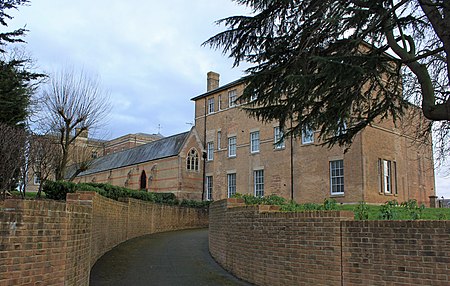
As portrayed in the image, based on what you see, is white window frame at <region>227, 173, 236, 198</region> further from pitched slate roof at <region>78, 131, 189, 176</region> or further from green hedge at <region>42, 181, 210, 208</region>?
pitched slate roof at <region>78, 131, 189, 176</region>

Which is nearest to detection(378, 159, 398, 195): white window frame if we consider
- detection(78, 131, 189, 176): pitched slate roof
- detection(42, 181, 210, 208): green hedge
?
detection(42, 181, 210, 208): green hedge

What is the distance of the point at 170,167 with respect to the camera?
3925 centimetres

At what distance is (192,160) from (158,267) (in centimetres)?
2765

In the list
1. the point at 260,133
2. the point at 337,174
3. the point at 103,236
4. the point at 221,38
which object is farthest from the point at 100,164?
the point at 221,38

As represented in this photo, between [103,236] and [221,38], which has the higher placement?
[221,38]

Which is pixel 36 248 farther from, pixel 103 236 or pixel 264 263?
pixel 103 236

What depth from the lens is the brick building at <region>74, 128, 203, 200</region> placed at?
126 feet

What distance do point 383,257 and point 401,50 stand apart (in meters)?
5.13

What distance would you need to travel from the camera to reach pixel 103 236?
12.6 meters

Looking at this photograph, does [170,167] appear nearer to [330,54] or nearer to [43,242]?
[330,54]

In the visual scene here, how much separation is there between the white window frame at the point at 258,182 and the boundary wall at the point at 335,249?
22283 mm

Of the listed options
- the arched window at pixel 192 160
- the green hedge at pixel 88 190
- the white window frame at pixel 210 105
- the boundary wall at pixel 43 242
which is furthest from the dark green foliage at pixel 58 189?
the white window frame at pixel 210 105

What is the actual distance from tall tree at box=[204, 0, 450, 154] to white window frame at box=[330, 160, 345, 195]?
51.5 feet

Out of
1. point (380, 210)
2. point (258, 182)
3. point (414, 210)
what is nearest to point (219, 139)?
point (258, 182)
